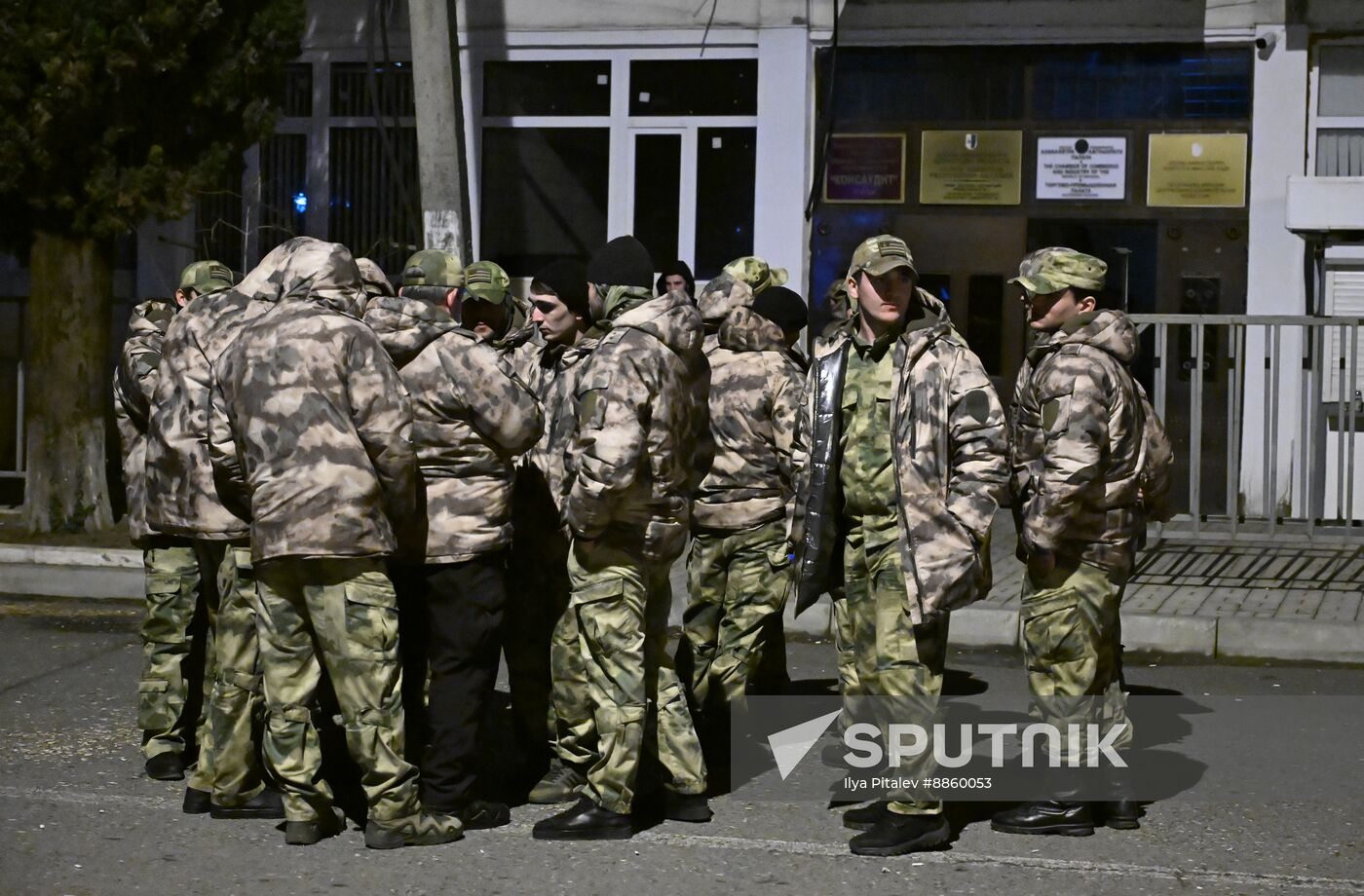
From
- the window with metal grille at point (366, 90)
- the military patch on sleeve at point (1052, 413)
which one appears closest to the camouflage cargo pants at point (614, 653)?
the military patch on sleeve at point (1052, 413)

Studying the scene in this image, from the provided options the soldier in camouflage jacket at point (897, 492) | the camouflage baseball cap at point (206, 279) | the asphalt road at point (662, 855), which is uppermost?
the camouflage baseball cap at point (206, 279)

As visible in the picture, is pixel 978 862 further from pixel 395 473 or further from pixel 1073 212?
pixel 1073 212

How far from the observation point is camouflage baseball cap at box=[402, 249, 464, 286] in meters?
6.07

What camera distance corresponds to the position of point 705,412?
5926 mm

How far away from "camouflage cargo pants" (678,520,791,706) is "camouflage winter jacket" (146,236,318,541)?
1.93 metres

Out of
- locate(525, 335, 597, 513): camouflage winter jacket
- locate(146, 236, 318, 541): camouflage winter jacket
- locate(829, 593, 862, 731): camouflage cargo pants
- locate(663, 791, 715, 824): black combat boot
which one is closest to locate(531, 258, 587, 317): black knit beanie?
locate(525, 335, 597, 513): camouflage winter jacket

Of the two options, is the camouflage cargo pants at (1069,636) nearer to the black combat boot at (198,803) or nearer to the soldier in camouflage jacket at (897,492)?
the soldier in camouflage jacket at (897,492)

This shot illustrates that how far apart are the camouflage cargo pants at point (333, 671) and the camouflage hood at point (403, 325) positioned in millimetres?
692

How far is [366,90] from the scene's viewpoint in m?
15.2

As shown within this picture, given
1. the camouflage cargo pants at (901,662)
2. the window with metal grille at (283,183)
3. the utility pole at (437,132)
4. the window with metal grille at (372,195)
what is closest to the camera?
the camouflage cargo pants at (901,662)

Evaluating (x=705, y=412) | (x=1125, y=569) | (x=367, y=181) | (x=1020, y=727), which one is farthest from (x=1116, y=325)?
(x=367, y=181)

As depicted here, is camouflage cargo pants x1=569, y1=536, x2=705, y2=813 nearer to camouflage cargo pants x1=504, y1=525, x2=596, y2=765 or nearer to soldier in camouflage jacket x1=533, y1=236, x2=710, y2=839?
soldier in camouflage jacket x1=533, y1=236, x2=710, y2=839

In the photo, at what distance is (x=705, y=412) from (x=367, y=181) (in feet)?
32.5

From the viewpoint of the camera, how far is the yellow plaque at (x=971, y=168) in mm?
14047
